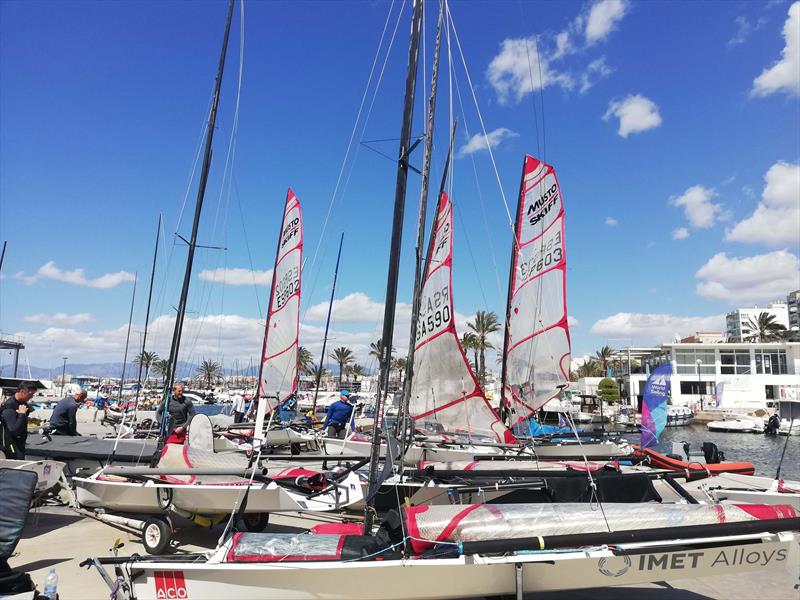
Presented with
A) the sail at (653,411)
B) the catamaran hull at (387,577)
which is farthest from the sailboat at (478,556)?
the sail at (653,411)

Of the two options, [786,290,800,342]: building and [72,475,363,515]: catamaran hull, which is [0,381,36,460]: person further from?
[786,290,800,342]: building

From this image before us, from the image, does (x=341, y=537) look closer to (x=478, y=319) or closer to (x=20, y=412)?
(x=20, y=412)

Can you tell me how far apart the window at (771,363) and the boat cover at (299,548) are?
66371mm

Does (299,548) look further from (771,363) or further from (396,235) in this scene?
(771,363)

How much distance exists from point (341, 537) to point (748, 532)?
3603 mm

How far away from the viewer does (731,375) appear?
58188 millimetres

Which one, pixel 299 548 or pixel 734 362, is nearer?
pixel 299 548

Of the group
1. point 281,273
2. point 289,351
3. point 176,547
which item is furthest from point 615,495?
point 281,273

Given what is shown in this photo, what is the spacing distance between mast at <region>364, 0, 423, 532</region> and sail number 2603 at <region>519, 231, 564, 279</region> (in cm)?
766

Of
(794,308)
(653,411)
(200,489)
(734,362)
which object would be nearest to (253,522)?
(200,489)

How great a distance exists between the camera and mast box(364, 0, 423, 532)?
633 cm

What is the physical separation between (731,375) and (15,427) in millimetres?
65748

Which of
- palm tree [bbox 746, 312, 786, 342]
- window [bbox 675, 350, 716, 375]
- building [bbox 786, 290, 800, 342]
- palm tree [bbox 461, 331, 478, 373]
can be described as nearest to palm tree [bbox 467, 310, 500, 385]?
palm tree [bbox 461, 331, 478, 373]

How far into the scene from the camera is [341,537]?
16.1ft
